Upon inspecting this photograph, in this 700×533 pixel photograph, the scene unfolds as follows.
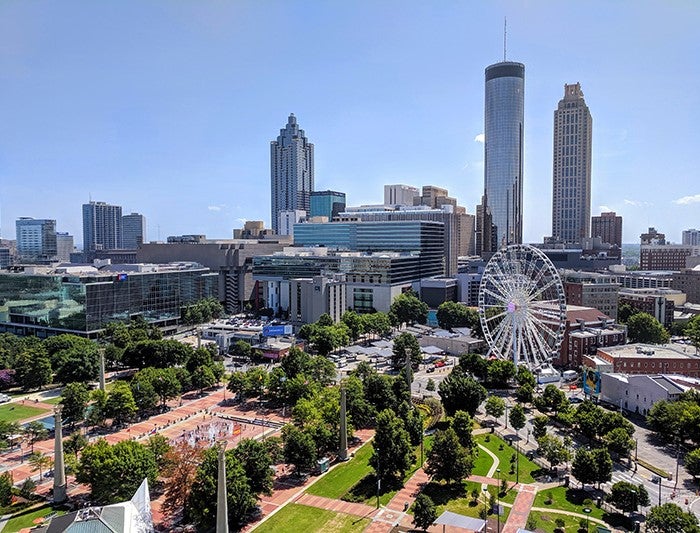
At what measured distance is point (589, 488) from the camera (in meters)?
50.7

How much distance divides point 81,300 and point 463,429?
3447 inches

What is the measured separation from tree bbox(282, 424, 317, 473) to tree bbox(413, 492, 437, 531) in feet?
42.4

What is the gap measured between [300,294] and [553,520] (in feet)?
304

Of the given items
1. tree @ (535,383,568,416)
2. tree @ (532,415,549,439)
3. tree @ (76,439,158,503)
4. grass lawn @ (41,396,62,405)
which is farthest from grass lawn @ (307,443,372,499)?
grass lawn @ (41,396,62,405)

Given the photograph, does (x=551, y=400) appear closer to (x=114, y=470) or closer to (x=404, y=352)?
(x=404, y=352)

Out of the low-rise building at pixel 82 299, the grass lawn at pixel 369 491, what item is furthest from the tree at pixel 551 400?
the low-rise building at pixel 82 299

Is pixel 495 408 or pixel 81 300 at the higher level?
pixel 81 300

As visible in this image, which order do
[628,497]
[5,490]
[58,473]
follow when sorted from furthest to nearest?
1. [58,473]
2. [5,490]
3. [628,497]

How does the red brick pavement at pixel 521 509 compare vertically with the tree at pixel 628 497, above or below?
below

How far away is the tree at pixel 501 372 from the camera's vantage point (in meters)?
81.2

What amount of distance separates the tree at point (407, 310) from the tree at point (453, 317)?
17.0 feet

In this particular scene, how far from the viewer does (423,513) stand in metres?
42.1

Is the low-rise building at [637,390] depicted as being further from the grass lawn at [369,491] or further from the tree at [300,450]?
the tree at [300,450]

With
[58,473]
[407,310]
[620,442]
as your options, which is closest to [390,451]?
[620,442]
